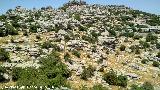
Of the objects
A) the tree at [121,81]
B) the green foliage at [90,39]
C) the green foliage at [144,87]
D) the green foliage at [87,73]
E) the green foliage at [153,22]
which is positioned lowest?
the green foliage at [144,87]

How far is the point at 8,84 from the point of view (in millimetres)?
44812

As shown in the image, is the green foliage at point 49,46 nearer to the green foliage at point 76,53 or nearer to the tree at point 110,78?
the green foliage at point 76,53

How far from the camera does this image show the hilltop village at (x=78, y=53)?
47.0 m

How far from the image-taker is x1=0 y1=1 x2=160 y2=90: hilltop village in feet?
154

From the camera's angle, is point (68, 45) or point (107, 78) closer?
point (107, 78)

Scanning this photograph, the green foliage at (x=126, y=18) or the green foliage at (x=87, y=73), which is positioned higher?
the green foliage at (x=126, y=18)

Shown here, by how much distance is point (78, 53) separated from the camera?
55562 mm

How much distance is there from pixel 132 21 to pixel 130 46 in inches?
968

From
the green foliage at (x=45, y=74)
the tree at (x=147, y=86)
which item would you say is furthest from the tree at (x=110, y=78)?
the green foliage at (x=45, y=74)

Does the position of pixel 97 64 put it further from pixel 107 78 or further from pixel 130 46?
pixel 130 46

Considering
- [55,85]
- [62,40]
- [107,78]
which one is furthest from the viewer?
[62,40]

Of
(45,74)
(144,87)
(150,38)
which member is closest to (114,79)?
(144,87)

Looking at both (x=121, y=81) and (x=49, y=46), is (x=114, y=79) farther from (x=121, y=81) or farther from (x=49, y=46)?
(x=49, y=46)

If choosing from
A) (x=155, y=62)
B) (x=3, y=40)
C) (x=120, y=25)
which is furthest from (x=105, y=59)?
(x=120, y=25)
